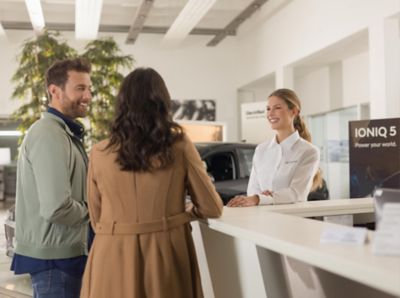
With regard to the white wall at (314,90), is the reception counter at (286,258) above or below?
below

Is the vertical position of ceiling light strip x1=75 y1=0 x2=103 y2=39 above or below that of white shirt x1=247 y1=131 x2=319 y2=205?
above

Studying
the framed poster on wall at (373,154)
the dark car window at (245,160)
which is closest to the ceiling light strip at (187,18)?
the dark car window at (245,160)

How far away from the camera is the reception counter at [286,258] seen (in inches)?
44.6

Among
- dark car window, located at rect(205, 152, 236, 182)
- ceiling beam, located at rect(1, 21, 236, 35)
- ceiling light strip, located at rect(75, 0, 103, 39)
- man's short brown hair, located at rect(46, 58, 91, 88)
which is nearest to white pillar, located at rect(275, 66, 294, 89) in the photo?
ceiling beam, located at rect(1, 21, 236, 35)

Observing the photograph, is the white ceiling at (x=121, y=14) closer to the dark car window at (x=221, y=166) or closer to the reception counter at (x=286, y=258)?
the dark car window at (x=221, y=166)

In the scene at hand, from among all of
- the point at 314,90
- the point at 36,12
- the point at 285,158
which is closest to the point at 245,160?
the point at 285,158

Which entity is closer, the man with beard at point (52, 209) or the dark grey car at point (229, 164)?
the man with beard at point (52, 209)

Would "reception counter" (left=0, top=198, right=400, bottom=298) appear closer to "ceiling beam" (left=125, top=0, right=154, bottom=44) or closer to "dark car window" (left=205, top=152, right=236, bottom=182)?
"dark car window" (left=205, top=152, right=236, bottom=182)

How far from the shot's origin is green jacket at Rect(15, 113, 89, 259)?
6.01ft

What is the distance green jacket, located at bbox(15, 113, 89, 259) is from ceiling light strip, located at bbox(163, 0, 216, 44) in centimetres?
690

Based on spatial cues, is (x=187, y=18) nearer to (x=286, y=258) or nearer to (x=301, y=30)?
(x=301, y=30)

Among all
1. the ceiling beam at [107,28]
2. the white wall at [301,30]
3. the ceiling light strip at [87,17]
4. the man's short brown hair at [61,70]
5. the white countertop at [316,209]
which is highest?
the ceiling beam at [107,28]

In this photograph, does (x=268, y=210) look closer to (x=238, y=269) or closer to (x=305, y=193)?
(x=238, y=269)

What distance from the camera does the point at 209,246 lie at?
2.15 m
